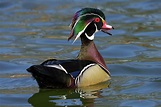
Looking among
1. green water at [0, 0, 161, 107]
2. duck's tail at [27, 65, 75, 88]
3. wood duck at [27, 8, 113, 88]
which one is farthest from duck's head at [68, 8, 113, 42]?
green water at [0, 0, 161, 107]

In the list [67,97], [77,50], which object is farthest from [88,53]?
[77,50]

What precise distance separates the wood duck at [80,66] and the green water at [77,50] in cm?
13

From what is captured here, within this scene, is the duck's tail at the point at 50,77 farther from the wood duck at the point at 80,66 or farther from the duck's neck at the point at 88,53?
the duck's neck at the point at 88,53

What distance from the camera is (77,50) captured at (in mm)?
11938

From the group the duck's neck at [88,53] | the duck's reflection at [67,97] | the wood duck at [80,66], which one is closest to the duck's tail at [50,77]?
the wood duck at [80,66]

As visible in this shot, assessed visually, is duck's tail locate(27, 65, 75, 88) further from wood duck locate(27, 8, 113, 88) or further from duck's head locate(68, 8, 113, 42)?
duck's head locate(68, 8, 113, 42)

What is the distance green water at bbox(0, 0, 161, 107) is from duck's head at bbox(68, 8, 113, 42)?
71 centimetres

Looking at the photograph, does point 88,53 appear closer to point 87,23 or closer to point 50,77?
point 87,23

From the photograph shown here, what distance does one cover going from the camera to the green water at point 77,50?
8.88 m

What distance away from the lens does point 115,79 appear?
9.89m

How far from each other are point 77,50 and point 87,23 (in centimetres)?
248

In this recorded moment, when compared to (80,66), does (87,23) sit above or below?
above

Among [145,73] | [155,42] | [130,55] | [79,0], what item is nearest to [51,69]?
[145,73]

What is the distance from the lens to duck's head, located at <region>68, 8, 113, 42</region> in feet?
30.9
